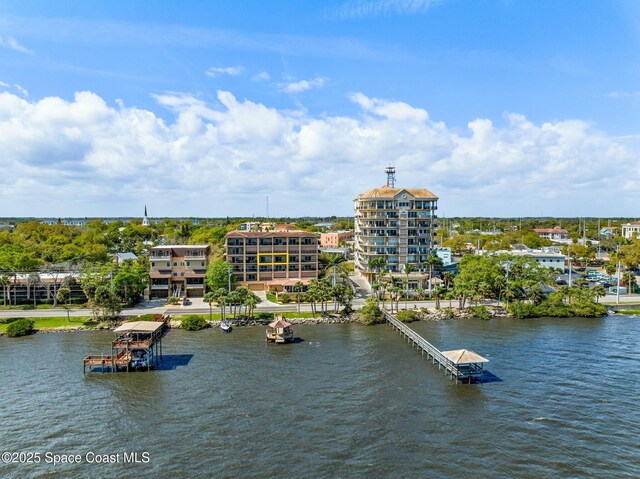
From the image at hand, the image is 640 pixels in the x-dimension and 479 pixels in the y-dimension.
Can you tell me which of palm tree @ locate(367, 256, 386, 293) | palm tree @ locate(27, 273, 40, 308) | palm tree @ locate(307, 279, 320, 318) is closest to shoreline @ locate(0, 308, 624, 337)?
palm tree @ locate(307, 279, 320, 318)

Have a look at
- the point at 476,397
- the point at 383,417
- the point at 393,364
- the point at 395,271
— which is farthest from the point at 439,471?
the point at 395,271

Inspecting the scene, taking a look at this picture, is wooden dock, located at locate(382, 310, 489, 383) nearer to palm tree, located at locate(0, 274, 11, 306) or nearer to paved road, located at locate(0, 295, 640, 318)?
paved road, located at locate(0, 295, 640, 318)

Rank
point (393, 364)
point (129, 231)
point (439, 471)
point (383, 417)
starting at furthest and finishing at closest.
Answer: point (129, 231)
point (393, 364)
point (383, 417)
point (439, 471)

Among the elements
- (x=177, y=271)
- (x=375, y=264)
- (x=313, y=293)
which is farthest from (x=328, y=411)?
(x=177, y=271)

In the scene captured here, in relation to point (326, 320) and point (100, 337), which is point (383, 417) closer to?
point (326, 320)

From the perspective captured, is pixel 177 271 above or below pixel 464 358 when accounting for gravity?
above

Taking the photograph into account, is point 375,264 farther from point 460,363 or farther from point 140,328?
point 140,328
